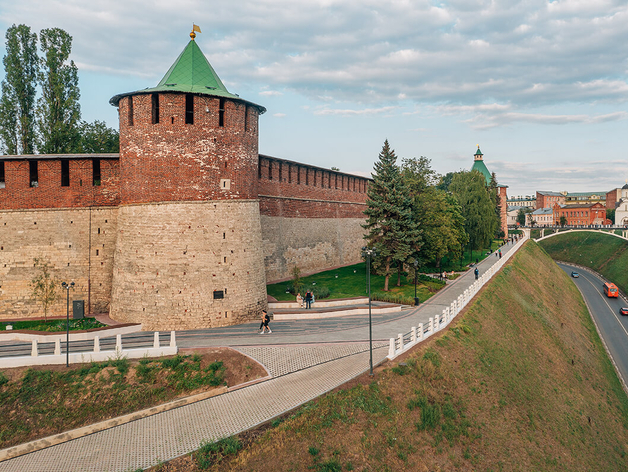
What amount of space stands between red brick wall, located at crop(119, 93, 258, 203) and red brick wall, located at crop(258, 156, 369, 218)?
27.6 ft

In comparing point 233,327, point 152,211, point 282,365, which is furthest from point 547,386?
point 152,211

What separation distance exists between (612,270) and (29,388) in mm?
73579

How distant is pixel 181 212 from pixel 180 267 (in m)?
2.62

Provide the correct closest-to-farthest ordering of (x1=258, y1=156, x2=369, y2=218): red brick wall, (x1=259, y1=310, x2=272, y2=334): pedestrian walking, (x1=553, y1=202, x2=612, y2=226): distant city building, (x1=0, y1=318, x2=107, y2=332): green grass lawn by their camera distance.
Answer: (x1=259, y1=310, x2=272, y2=334): pedestrian walking < (x1=0, y1=318, x2=107, y2=332): green grass lawn < (x1=258, y1=156, x2=369, y2=218): red brick wall < (x1=553, y1=202, x2=612, y2=226): distant city building

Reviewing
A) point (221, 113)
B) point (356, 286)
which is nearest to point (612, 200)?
point (356, 286)

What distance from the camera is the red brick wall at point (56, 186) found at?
22.0 meters

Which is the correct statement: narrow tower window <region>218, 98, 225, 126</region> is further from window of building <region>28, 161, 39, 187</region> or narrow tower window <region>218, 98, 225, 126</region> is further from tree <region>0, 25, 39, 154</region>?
tree <region>0, 25, 39, 154</region>

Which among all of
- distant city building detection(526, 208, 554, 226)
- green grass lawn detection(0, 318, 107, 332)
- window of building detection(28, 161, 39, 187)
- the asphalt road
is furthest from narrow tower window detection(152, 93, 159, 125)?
distant city building detection(526, 208, 554, 226)

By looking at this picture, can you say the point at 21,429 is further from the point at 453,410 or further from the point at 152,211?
the point at 453,410

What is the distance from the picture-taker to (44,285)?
21.8 meters

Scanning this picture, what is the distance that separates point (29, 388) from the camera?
14016 mm

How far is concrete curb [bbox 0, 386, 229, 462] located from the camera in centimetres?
1181

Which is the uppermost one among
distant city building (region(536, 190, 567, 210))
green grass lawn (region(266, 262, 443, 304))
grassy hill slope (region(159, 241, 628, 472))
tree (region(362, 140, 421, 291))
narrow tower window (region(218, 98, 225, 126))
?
distant city building (region(536, 190, 567, 210))

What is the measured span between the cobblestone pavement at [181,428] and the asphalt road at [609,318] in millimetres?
27967
